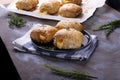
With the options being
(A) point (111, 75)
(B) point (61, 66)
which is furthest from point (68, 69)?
(A) point (111, 75)

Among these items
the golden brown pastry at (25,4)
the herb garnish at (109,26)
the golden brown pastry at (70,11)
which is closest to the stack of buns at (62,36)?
the herb garnish at (109,26)

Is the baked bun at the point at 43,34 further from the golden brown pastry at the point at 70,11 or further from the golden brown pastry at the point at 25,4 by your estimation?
the golden brown pastry at the point at 25,4

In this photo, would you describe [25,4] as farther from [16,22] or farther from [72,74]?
[72,74]

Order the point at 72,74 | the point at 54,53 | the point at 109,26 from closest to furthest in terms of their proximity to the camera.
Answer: the point at 72,74, the point at 54,53, the point at 109,26

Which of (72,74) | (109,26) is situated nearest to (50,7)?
(109,26)

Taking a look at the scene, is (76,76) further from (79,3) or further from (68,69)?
(79,3)

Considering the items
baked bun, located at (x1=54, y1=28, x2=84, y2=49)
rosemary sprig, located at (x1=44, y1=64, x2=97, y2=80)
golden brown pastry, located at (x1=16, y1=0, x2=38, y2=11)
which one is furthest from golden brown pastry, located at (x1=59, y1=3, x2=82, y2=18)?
rosemary sprig, located at (x1=44, y1=64, x2=97, y2=80)
